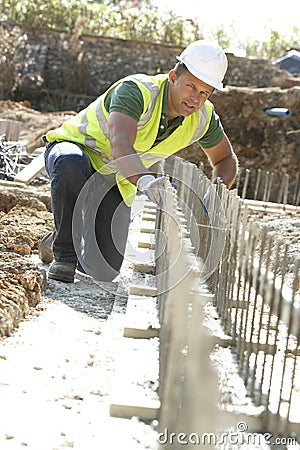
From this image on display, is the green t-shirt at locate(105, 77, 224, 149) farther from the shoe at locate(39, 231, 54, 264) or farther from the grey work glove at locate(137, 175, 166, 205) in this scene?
the shoe at locate(39, 231, 54, 264)

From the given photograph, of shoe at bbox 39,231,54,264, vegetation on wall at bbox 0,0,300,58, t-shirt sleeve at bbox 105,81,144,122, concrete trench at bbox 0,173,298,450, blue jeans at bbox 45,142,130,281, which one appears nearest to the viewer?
concrete trench at bbox 0,173,298,450

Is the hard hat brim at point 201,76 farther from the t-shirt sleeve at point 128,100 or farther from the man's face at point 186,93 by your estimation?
the t-shirt sleeve at point 128,100

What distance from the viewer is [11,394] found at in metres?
2.80

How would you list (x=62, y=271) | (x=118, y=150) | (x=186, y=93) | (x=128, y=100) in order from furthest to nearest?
(x=62, y=271) → (x=186, y=93) → (x=128, y=100) → (x=118, y=150)

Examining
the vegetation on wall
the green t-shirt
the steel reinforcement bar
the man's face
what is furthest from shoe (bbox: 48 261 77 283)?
the vegetation on wall

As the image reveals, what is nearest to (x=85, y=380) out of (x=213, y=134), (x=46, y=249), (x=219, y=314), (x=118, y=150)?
(x=219, y=314)

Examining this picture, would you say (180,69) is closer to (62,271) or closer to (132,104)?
(132,104)

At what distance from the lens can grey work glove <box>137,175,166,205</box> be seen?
12.7ft

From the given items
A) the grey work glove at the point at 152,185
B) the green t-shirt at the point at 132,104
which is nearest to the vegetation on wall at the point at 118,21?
the green t-shirt at the point at 132,104

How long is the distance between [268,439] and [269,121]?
11.8 meters

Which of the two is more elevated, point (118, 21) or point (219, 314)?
point (118, 21)

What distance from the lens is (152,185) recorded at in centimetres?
390

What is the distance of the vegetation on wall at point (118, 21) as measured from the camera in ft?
57.7

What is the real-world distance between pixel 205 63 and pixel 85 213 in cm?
145
